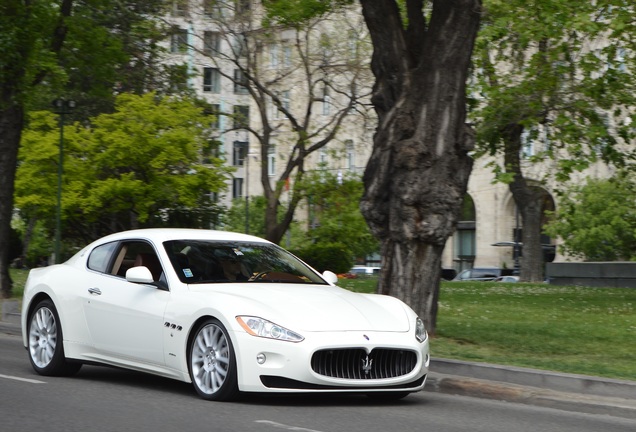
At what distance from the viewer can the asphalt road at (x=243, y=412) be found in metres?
8.22

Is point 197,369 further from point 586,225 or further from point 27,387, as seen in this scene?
point 586,225

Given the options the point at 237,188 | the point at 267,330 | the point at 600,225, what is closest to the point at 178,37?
the point at 600,225

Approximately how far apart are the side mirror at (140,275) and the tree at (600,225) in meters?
54.7

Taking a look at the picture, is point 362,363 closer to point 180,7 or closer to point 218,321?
point 218,321

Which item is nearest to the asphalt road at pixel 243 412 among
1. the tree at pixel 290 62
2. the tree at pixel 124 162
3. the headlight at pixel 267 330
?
the headlight at pixel 267 330

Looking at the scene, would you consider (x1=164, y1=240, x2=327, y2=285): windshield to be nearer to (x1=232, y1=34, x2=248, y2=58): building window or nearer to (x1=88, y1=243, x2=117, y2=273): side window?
(x1=88, y1=243, x2=117, y2=273): side window

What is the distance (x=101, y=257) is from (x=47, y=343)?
3.40 ft

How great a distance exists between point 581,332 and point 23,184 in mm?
21036

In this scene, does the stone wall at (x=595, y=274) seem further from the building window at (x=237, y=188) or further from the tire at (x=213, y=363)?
the building window at (x=237, y=188)

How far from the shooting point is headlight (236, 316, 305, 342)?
9094 mm

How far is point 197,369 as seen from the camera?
9.62 meters

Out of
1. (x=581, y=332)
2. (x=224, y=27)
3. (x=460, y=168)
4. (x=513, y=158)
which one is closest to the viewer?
(x=460, y=168)

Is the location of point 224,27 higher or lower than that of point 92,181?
higher

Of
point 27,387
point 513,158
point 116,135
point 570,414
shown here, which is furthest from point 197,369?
point 116,135
